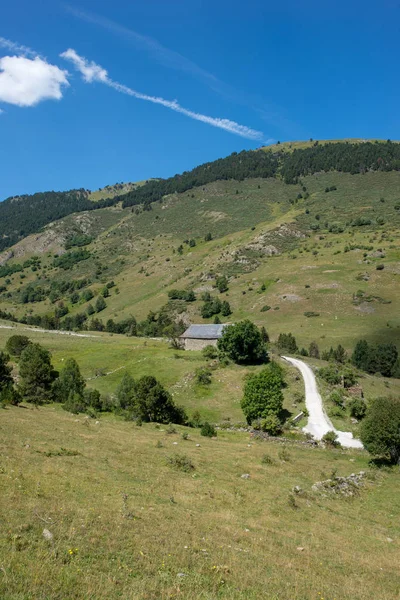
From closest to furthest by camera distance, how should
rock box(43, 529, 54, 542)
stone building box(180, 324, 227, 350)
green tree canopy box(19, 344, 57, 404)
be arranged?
rock box(43, 529, 54, 542) < green tree canopy box(19, 344, 57, 404) < stone building box(180, 324, 227, 350)

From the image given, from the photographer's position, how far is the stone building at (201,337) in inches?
3174

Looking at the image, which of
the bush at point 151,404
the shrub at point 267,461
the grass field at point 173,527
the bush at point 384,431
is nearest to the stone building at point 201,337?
the bush at point 151,404

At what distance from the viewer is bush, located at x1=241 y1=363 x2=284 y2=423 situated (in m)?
45.8

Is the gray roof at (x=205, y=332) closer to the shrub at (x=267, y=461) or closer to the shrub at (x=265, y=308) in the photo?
the shrub at (x=265, y=308)

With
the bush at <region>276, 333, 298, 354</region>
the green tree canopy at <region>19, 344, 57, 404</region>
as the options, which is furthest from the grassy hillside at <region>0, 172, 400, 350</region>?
the green tree canopy at <region>19, 344, 57, 404</region>

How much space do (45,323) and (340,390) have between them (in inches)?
4369

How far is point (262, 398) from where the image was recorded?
46219mm

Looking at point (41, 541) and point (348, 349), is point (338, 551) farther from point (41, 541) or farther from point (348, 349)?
point (348, 349)

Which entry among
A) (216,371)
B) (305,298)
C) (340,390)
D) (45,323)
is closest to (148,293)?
(45,323)

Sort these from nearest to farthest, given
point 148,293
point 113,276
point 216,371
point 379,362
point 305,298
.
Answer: point 216,371 < point 379,362 < point 305,298 < point 148,293 < point 113,276

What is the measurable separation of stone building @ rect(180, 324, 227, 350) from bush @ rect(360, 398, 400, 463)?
4829cm

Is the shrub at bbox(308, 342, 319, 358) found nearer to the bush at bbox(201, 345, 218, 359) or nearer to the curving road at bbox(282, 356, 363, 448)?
the curving road at bbox(282, 356, 363, 448)

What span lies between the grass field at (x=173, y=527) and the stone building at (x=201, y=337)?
51548 mm

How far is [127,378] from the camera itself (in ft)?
171
